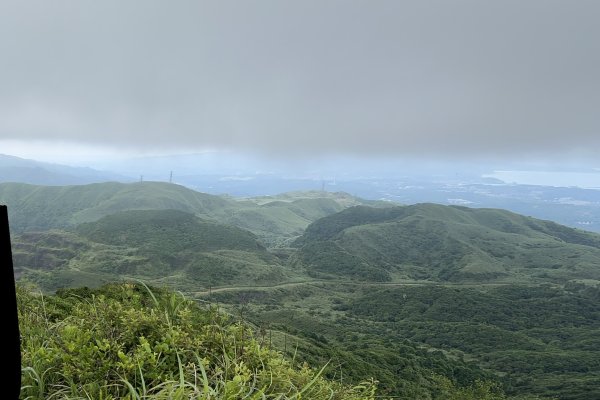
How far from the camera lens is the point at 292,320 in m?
126

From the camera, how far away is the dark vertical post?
299 cm

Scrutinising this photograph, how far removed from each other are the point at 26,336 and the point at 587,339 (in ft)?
555

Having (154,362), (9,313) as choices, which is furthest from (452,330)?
(9,313)

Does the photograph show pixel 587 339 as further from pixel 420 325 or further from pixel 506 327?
pixel 420 325

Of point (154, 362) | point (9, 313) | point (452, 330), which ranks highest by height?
point (9, 313)

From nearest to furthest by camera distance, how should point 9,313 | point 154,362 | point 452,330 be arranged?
1. point 9,313
2. point 154,362
3. point 452,330

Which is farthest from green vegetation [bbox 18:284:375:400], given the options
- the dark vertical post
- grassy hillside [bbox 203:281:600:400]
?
grassy hillside [bbox 203:281:600:400]

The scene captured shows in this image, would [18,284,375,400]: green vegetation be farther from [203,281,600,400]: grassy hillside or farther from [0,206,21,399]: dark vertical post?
[203,281,600,400]: grassy hillside

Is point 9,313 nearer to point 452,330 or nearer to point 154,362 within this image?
point 154,362

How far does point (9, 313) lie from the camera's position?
3107 millimetres

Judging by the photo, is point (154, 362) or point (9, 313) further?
point (154, 362)

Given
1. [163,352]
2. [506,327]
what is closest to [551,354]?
[506,327]

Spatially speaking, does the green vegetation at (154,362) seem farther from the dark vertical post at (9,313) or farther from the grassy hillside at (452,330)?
the grassy hillside at (452,330)

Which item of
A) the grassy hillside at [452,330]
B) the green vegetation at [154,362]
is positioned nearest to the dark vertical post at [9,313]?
the green vegetation at [154,362]
